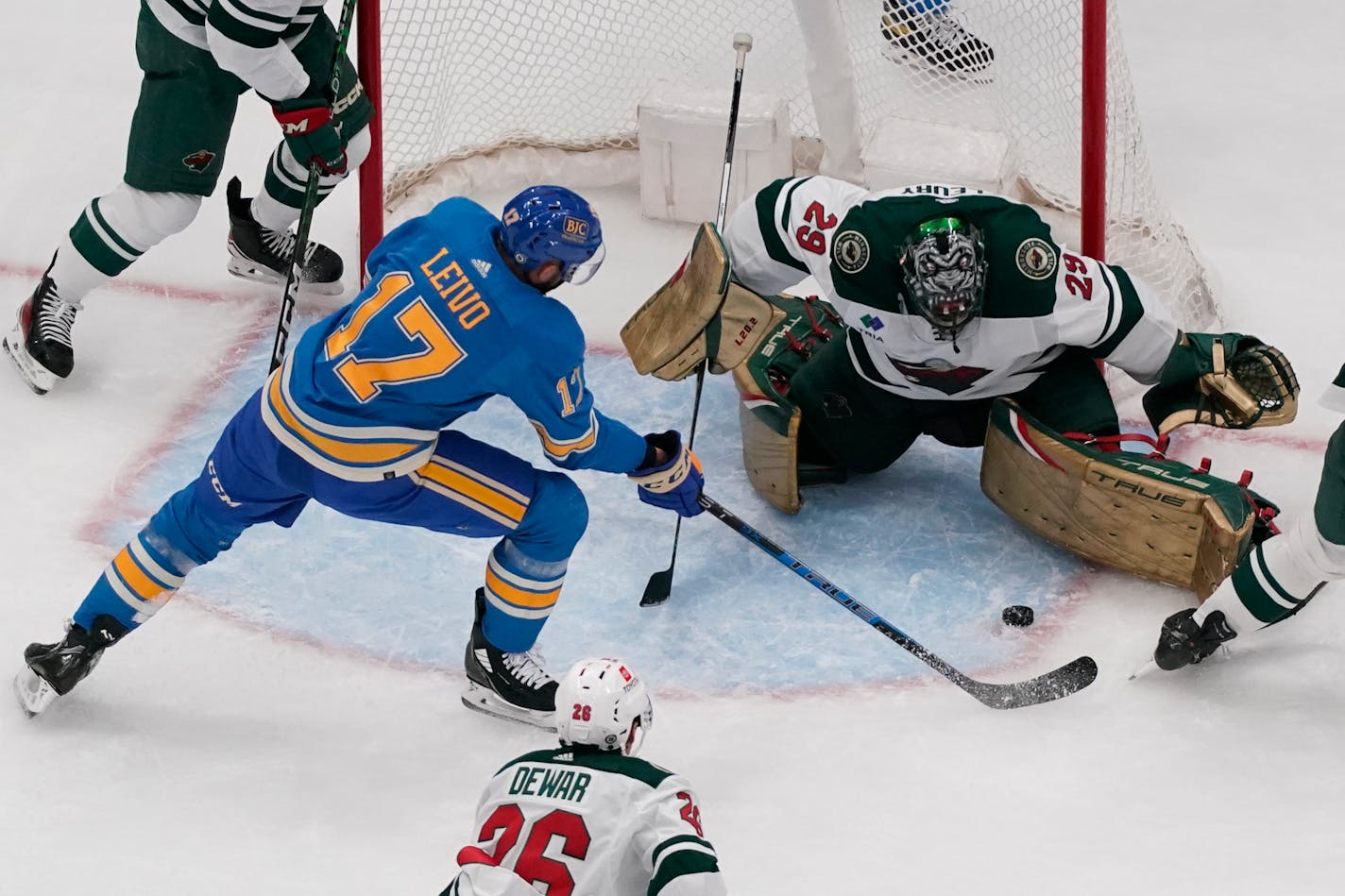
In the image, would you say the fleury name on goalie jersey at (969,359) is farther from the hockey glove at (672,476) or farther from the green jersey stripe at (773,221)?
the hockey glove at (672,476)

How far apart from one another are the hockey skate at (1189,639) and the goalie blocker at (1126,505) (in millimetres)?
153

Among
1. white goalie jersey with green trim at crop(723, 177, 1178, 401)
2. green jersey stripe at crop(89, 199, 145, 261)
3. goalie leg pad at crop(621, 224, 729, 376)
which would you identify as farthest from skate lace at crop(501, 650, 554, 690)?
green jersey stripe at crop(89, 199, 145, 261)

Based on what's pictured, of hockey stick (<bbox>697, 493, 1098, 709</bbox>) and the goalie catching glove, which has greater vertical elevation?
the goalie catching glove

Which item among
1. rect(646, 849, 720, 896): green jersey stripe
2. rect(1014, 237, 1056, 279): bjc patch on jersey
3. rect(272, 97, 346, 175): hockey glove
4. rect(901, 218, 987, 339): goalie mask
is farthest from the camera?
rect(272, 97, 346, 175): hockey glove

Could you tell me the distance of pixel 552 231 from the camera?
9.86ft

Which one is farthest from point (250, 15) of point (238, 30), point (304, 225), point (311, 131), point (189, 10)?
point (304, 225)

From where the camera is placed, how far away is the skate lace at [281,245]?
4.66m

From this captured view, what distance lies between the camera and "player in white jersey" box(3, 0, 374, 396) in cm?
393

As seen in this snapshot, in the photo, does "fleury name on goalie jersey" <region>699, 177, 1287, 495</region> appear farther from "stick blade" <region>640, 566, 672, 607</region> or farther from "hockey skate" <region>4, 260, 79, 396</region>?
"hockey skate" <region>4, 260, 79, 396</region>

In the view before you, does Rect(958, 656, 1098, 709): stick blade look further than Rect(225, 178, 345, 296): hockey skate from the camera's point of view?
No

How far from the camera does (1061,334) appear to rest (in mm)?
3662

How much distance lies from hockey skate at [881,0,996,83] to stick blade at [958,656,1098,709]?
6.60ft

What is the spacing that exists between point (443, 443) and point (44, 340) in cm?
148

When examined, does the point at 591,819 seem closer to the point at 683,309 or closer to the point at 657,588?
the point at 657,588
